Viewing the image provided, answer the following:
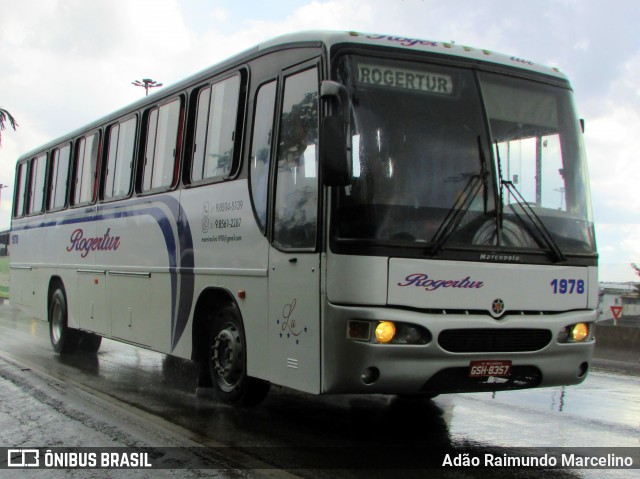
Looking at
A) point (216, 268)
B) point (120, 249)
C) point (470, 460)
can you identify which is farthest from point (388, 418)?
point (120, 249)

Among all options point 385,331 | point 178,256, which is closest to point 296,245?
point 385,331

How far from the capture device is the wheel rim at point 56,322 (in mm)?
12883

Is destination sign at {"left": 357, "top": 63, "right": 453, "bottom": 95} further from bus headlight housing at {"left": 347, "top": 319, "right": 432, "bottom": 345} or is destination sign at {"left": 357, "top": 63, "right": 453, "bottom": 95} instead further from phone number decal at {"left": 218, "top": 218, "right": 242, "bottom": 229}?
phone number decal at {"left": 218, "top": 218, "right": 242, "bottom": 229}

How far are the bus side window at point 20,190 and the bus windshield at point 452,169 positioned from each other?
11153 millimetres

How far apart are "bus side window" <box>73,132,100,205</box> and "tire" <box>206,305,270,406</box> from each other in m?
4.85

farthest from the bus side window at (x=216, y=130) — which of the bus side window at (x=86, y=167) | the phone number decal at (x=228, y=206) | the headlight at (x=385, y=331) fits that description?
the bus side window at (x=86, y=167)

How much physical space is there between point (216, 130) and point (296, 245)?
2.36m

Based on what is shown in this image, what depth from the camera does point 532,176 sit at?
21.7 ft

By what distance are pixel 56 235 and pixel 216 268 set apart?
647cm

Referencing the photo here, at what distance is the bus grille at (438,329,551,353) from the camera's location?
6.01 meters

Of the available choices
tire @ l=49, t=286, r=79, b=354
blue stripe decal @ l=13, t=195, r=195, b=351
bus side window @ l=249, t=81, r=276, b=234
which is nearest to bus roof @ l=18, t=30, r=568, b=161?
bus side window @ l=249, t=81, r=276, b=234

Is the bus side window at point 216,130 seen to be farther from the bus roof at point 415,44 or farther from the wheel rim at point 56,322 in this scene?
the wheel rim at point 56,322

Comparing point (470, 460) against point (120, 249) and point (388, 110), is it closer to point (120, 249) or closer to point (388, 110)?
point (388, 110)

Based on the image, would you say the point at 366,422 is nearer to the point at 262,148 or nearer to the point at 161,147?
the point at 262,148
